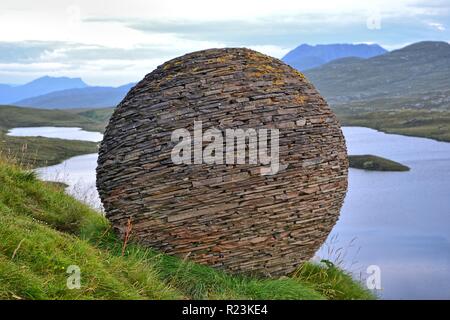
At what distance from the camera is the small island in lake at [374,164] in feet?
153

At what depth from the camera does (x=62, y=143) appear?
55.6 meters

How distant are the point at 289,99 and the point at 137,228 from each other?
2.97m

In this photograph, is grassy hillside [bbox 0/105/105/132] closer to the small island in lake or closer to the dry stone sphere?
the small island in lake

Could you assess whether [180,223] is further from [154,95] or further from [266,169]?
[154,95]

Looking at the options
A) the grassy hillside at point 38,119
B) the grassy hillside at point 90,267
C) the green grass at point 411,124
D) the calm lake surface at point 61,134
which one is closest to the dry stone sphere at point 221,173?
the grassy hillside at point 90,267

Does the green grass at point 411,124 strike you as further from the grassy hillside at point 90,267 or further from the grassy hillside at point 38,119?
the grassy hillside at point 90,267

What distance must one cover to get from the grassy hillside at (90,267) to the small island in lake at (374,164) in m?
37.3

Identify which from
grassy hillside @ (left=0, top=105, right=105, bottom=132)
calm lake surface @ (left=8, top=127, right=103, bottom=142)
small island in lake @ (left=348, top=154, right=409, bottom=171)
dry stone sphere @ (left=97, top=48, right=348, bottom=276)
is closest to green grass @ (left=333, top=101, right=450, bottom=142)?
small island in lake @ (left=348, top=154, right=409, bottom=171)

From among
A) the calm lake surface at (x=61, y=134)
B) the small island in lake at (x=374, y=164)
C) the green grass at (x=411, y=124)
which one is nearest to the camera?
the small island in lake at (x=374, y=164)

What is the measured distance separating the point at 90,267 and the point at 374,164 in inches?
1672

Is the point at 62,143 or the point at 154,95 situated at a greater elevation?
the point at 154,95

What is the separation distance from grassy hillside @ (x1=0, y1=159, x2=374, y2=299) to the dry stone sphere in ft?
1.22

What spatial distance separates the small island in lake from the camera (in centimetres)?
4650
